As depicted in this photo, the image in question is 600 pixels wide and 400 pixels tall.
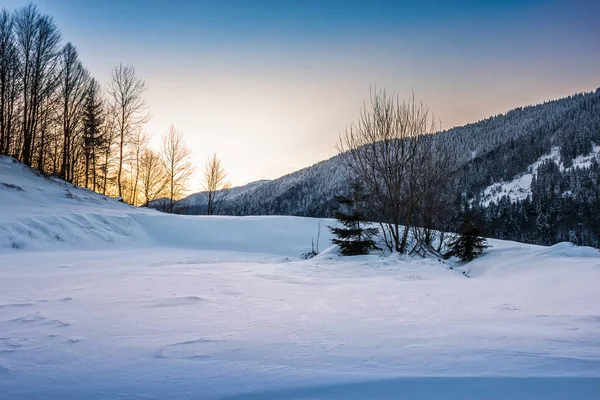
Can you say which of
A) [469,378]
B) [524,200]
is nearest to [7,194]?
[469,378]

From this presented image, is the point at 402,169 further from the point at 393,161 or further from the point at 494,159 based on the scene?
the point at 494,159

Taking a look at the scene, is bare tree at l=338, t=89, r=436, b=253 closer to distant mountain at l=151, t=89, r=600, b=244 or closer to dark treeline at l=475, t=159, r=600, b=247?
dark treeline at l=475, t=159, r=600, b=247

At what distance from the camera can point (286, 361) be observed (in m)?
1.74

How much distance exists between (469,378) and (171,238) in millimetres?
12423

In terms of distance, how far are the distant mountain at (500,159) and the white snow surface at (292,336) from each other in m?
92.8

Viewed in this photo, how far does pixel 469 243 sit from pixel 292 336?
27.6ft

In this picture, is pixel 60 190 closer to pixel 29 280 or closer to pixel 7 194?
pixel 7 194

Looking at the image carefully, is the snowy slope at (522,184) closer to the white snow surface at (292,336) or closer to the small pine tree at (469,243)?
the small pine tree at (469,243)

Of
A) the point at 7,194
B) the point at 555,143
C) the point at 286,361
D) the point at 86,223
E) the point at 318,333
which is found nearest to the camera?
the point at 286,361

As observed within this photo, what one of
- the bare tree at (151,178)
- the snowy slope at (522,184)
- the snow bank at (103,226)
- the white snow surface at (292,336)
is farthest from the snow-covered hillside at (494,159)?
the white snow surface at (292,336)

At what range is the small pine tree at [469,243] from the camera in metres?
8.85

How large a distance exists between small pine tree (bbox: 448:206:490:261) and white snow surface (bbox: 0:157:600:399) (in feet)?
11.5

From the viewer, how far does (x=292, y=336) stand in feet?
7.12

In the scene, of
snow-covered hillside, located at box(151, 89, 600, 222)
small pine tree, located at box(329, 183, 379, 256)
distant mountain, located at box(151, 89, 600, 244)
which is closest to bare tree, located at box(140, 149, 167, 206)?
small pine tree, located at box(329, 183, 379, 256)
